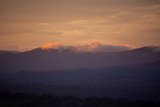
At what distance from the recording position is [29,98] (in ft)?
267

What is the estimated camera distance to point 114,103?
80.6 meters

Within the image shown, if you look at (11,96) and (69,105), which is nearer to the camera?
(69,105)

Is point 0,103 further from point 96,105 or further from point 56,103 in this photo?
point 96,105

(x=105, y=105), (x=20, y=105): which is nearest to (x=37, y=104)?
(x=20, y=105)

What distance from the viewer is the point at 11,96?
84500 mm

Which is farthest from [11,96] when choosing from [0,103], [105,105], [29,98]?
[105,105]

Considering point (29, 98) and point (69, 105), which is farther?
point (29, 98)

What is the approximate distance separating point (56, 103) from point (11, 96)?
1336 cm

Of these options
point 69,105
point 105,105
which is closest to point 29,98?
point 69,105

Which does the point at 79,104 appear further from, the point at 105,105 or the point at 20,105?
the point at 20,105

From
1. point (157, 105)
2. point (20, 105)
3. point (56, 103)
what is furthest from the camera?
point (157, 105)

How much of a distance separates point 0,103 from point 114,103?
80.9 feet

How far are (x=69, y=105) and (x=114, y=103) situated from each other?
1150 cm

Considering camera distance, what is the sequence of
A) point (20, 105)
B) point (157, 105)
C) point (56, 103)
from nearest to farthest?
point (20, 105), point (56, 103), point (157, 105)
